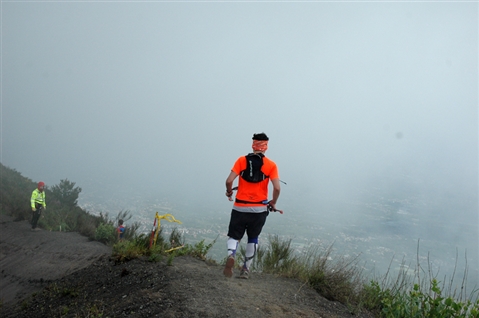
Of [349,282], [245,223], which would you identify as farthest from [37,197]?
[349,282]

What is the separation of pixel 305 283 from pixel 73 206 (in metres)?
19.6

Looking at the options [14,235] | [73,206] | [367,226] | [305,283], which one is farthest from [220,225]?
[305,283]

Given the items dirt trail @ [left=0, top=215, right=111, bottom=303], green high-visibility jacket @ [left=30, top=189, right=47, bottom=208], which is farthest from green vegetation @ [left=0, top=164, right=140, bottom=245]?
green high-visibility jacket @ [left=30, top=189, right=47, bottom=208]

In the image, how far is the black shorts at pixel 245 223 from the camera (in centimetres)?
603

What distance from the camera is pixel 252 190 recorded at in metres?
6.00

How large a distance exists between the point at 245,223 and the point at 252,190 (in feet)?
1.89

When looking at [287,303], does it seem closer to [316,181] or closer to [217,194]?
[217,194]

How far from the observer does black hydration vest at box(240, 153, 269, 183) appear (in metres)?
5.94

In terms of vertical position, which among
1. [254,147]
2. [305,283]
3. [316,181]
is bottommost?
[305,283]

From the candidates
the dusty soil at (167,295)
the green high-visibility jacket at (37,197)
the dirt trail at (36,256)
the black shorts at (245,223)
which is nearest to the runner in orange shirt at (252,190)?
the black shorts at (245,223)

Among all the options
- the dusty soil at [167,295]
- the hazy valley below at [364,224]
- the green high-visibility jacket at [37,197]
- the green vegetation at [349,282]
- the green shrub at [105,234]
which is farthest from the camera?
the hazy valley below at [364,224]

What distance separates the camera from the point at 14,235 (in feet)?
46.5

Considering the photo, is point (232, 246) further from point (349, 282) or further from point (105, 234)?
point (105, 234)

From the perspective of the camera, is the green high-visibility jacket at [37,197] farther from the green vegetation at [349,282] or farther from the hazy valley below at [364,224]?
the hazy valley below at [364,224]
